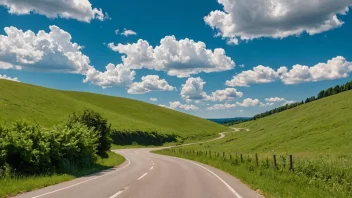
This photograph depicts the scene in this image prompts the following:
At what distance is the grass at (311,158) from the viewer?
554 inches

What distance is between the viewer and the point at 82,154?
91.6 feet

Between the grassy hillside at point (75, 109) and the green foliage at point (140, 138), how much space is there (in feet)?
9.78

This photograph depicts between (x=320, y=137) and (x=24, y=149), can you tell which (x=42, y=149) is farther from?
(x=320, y=137)

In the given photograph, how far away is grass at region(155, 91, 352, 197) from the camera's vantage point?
14.1 meters

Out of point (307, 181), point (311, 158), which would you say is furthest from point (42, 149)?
point (311, 158)

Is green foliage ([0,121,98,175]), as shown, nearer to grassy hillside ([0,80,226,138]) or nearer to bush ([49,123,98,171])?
bush ([49,123,98,171])

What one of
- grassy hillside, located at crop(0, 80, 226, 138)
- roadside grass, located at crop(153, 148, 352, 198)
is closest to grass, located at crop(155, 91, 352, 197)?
roadside grass, located at crop(153, 148, 352, 198)

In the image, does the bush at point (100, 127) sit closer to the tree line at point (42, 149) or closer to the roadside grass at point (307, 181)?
the tree line at point (42, 149)

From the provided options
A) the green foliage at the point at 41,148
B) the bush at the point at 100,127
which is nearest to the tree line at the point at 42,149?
the green foliage at the point at 41,148

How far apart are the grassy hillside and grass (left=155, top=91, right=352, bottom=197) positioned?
147ft

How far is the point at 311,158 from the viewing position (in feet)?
77.1

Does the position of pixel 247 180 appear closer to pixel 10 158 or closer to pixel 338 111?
pixel 10 158

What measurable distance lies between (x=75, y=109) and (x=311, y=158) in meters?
105

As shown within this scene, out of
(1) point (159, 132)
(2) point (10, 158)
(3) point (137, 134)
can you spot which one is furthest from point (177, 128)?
(2) point (10, 158)
